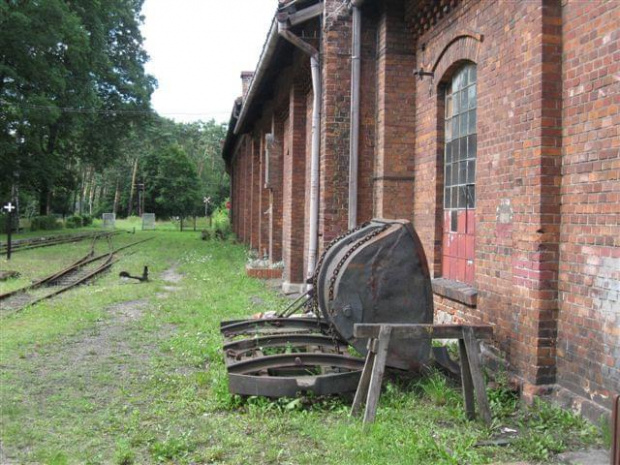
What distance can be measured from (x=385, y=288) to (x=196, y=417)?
6.50 ft

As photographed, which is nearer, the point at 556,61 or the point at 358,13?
the point at 556,61

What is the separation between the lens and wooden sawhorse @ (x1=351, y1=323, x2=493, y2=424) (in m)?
4.81

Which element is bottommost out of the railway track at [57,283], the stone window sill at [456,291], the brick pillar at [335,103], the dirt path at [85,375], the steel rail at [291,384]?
the dirt path at [85,375]

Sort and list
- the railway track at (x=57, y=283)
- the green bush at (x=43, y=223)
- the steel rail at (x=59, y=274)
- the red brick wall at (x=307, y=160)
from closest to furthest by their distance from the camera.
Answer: the railway track at (x=57, y=283) < the red brick wall at (x=307, y=160) < the steel rail at (x=59, y=274) < the green bush at (x=43, y=223)

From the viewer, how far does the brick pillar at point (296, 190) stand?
501 inches

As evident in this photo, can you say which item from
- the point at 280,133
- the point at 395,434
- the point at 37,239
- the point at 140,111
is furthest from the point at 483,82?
the point at 140,111

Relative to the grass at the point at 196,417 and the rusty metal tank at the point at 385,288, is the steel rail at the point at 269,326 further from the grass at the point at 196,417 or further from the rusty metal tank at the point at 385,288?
the rusty metal tank at the point at 385,288

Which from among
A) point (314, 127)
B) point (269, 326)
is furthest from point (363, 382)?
point (314, 127)

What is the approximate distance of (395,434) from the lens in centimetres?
452

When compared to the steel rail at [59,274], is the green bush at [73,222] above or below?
above

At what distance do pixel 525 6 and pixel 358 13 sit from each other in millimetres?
3817

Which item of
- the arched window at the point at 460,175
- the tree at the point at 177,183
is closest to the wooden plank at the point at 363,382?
the arched window at the point at 460,175

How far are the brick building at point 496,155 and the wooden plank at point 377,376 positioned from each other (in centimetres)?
127

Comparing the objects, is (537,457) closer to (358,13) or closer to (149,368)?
(149,368)
